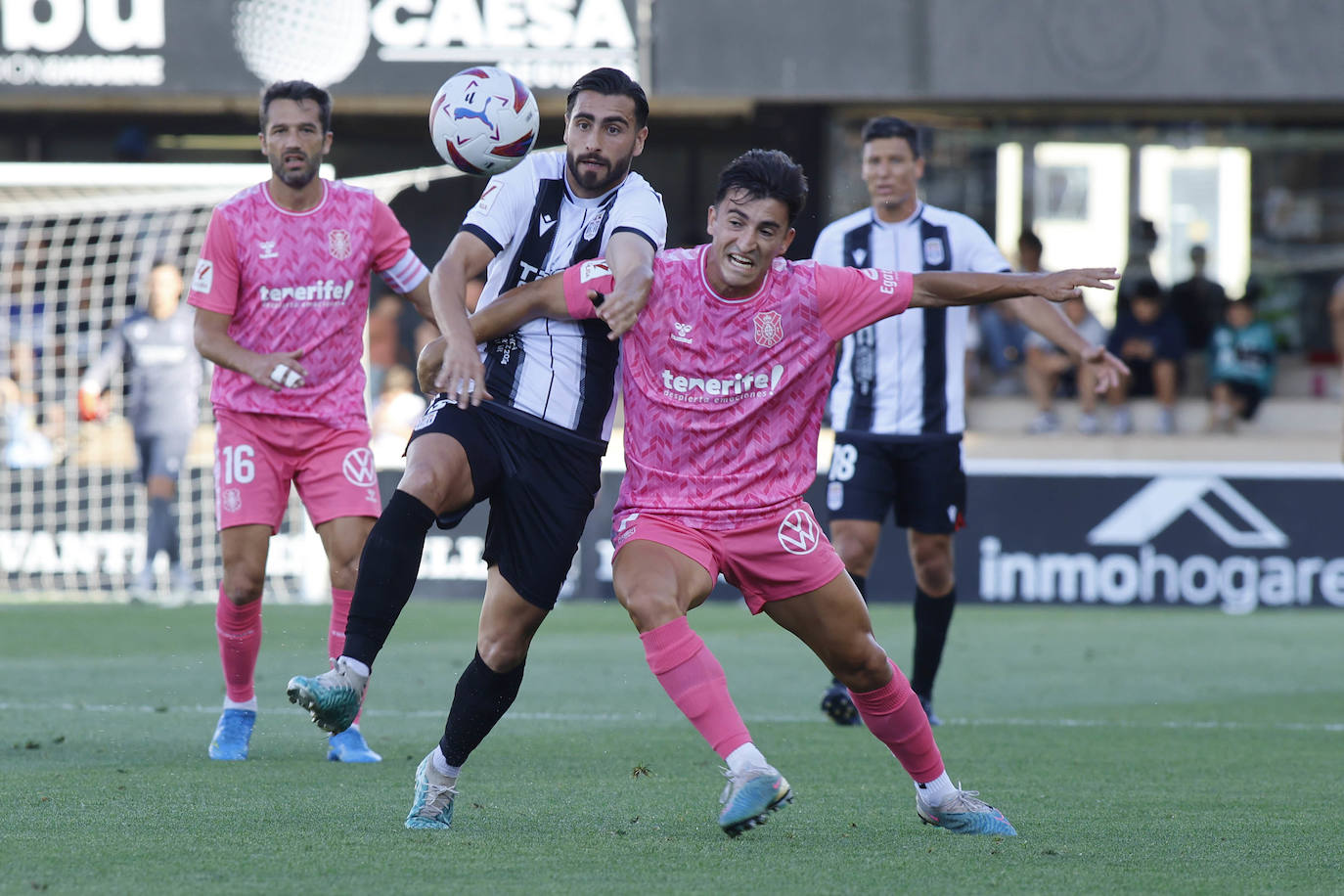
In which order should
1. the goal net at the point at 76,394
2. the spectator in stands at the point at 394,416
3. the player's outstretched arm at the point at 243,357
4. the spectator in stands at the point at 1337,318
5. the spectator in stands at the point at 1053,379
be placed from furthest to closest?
1. the spectator in stands at the point at 1337,318
2. the spectator in stands at the point at 1053,379
3. the spectator in stands at the point at 394,416
4. the goal net at the point at 76,394
5. the player's outstretched arm at the point at 243,357

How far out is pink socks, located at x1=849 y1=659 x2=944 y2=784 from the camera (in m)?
4.69

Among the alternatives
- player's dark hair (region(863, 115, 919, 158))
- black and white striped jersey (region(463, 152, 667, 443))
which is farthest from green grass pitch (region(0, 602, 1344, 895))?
player's dark hair (region(863, 115, 919, 158))

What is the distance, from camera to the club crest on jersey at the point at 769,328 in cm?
465

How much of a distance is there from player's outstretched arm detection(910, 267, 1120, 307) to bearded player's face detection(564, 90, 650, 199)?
85 cm

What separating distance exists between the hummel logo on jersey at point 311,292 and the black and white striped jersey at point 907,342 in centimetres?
208

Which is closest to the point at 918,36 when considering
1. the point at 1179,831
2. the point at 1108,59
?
the point at 1108,59

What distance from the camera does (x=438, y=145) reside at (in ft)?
17.3

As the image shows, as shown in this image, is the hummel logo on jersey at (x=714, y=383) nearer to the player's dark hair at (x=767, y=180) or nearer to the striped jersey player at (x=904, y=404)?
the player's dark hair at (x=767, y=180)

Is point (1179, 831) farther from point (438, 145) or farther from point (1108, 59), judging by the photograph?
point (1108, 59)

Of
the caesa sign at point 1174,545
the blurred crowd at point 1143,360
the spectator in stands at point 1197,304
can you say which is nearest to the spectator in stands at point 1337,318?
the blurred crowd at point 1143,360

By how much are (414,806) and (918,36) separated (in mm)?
11614

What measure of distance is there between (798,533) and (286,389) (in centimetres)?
214

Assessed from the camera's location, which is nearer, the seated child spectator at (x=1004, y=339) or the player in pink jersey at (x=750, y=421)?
the player in pink jersey at (x=750, y=421)

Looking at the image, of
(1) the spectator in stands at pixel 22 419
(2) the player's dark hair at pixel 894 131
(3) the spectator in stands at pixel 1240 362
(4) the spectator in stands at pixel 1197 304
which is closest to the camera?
(2) the player's dark hair at pixel 894 131
